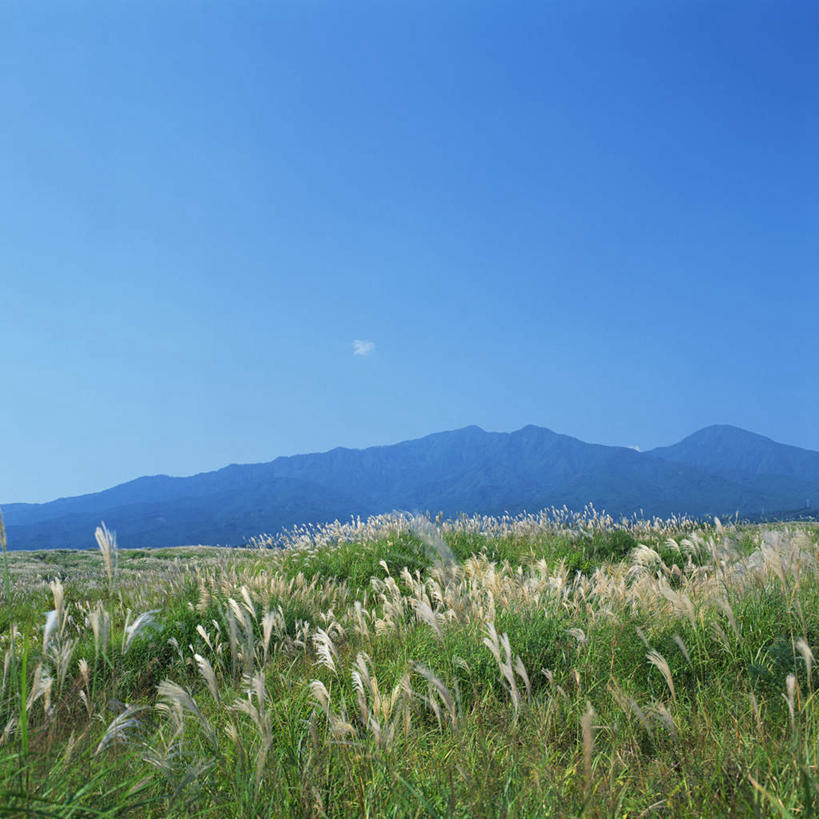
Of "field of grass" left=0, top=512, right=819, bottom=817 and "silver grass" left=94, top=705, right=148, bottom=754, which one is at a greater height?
"silver grass" left=94, top=705, right=148, bottom=754

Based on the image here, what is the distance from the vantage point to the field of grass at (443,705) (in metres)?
2.17

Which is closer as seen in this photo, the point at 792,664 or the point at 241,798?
the point at 241,798

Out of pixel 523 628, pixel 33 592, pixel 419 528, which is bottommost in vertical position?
pixel 33 592

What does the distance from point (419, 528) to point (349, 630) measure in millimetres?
1484

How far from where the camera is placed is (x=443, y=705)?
12.7 ft

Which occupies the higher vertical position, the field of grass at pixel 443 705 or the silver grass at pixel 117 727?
the silver grass at pixel 117 727

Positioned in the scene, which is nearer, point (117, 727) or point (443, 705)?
point (117, 727)

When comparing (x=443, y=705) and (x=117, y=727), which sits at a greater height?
(x=117, y=727)

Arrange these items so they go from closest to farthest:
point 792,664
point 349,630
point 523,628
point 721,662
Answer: point 792,664 < point 721,662 < point 523,628 < point 349,630

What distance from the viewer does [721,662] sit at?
408cm

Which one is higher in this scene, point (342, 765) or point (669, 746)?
point (342, 765)

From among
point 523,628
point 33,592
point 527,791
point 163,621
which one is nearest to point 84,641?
point 163,621

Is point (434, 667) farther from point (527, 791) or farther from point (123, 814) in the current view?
point (123, 814)

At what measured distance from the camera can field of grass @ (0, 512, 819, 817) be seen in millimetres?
2172
